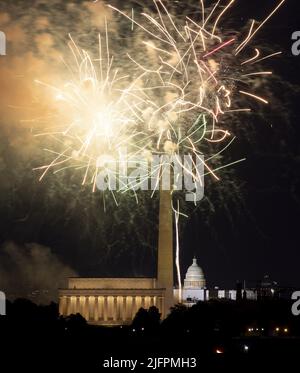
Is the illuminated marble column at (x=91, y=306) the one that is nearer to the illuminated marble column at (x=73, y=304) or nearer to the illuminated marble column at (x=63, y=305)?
the illuminated marble column at (x=73, y=304)

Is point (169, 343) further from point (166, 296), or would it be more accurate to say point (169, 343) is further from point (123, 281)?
point (123, 281)

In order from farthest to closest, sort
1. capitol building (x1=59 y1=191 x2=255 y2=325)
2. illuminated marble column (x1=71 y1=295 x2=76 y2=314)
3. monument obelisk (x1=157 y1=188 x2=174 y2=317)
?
illuminated marble column (x1=71 y1=295 x2=76 y2=314), capitol building (x1=59 y1=191 x2=255 y2=325), monument obelisk (x1=157 y1=188 x2=174 y2=317)

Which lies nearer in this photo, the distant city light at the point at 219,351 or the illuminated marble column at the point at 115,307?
the distant city light at the point at 219,351

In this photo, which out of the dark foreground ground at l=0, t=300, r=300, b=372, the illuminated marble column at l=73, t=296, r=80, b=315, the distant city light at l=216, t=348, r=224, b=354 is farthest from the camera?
the illuminated marble column at l=73, t=296, r=80, b=315

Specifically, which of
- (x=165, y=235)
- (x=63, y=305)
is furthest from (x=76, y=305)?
(x=165, y=235)

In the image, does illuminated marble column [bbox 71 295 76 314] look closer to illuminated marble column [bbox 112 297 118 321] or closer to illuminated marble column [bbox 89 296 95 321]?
illuminated marble column [bbox 89 296 95 321]

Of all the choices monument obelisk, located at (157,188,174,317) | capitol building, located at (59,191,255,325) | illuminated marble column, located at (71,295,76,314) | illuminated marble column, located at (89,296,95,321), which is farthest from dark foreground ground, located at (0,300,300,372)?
illuminated marble column, located at (89,296,95,321)

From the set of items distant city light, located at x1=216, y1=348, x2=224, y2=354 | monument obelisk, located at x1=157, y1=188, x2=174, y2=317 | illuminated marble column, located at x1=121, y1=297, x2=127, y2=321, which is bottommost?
distant city light, located at x1=216, y1=348, x2=224, y2=354

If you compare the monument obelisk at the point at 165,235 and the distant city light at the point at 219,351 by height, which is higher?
the monument obelisk at the point at 165,235

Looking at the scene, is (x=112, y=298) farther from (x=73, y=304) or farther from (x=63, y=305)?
(x=63, y=305)

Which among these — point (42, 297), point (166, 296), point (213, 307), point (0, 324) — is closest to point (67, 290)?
point (42, 297)

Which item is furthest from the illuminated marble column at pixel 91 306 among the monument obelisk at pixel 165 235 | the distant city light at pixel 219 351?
the distant city light at pixel 219 351
